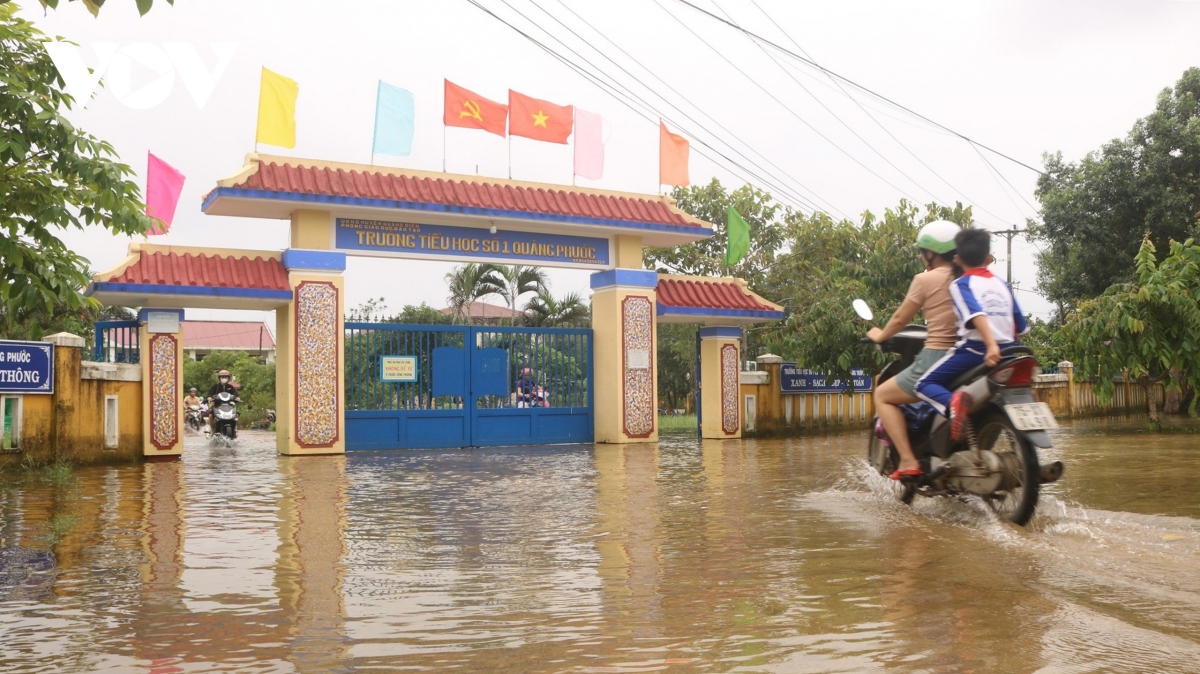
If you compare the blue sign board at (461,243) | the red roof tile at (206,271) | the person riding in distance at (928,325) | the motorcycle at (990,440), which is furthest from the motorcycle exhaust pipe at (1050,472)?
the blue sign board at (461,243)

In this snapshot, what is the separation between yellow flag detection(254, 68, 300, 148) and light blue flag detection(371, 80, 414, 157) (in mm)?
1306

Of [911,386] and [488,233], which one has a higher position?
[488,233]

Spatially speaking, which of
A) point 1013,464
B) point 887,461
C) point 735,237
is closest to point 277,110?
point 735,237

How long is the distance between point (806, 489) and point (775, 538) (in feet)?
9.44

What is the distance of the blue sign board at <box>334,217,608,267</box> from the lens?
1544 centimetres

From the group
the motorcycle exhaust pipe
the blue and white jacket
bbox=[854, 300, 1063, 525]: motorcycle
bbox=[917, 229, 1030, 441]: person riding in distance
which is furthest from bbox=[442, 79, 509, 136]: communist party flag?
the motorcycle exhaust pipe

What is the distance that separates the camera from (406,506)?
7.68 metres

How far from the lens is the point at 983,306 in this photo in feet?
19.5

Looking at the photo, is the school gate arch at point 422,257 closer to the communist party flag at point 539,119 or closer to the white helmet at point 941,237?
the communist party flag at point 539,119

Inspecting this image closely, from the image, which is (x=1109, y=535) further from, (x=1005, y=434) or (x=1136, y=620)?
(x=1136, y=620)

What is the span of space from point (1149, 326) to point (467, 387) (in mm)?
10596

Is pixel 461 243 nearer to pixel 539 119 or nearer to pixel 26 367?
pixel 539 119

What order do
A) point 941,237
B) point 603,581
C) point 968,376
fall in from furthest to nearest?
point 941,237 < point 968,376 < point 603,581

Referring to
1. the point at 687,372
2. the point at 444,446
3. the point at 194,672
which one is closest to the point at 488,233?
the point at 444,446
